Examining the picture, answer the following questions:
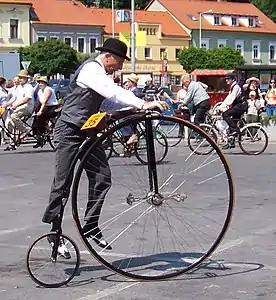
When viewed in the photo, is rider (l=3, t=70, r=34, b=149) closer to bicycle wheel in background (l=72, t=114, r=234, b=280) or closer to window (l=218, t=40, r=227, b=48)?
bicycle wheel in background (l=72, t=114, r=234, b=280)

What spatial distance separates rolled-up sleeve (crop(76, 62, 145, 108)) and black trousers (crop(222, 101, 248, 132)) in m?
12.9

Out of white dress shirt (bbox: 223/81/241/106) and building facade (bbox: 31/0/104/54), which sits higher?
building facade (bbox: 31/0/104/54)

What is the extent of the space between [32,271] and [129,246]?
1.49 meters

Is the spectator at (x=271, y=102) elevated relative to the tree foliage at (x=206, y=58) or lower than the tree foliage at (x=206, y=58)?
lower

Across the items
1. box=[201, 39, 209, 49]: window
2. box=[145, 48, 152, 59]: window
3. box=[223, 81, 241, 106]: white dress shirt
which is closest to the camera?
box=[223, 81, 241, 106]: white dress shirt

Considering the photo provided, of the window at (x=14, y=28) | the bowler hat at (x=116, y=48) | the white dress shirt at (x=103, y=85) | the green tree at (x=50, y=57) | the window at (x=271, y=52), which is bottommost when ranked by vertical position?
the white dress shirt at (x=103, y=85)

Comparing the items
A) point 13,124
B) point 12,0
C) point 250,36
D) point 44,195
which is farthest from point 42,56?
point 44,195

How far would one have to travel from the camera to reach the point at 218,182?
7.82 meters

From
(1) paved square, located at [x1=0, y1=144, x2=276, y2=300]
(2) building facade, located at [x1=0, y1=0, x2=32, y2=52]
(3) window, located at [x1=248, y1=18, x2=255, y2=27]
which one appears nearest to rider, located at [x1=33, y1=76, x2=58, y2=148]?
(1) paved square, located at [x1=0, y1=144, x2=276, y2=300]

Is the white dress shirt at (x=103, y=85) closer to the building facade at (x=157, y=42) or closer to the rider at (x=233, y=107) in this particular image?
the rider at (x=233, y=107)

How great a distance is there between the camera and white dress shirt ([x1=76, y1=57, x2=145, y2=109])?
266 inches

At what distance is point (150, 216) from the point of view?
738 cm

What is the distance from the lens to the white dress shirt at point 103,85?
6754 mm

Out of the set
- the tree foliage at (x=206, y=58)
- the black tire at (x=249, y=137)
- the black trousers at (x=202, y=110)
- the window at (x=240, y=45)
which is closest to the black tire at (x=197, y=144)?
the black tire at (x=249, y=137)
